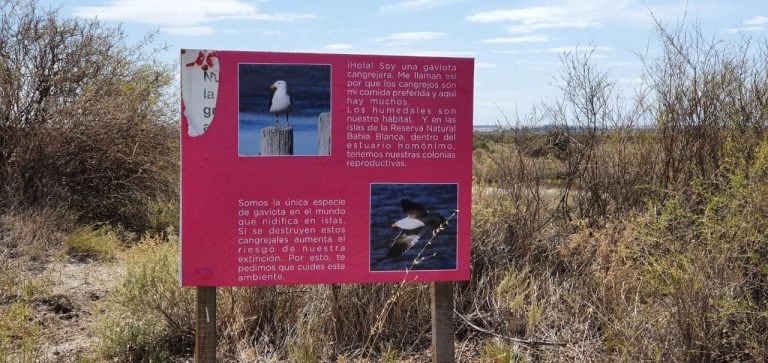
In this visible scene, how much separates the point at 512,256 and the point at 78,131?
605 centimetres

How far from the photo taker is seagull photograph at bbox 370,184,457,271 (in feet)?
11.9

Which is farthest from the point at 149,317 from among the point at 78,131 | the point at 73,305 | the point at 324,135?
the point at 78,131

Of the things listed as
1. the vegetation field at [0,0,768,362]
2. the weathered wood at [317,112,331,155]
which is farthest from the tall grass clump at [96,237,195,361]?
the weathered wood at [317,112,331,155]

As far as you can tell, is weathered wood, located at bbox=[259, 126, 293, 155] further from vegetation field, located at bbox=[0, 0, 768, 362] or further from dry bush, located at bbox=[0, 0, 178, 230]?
dry bush, located at bbox=[0, 0, 178, 230]

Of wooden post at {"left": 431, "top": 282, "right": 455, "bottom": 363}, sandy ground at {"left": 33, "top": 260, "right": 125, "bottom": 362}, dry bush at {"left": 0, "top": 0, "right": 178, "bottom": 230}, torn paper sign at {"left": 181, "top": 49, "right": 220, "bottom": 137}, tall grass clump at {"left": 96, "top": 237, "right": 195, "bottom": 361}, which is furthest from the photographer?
dry bush at {"left": 0, "top": 0, "right": 178, "bottom": 230}

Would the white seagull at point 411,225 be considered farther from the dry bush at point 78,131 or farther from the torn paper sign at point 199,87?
the dry bush at point 78,131

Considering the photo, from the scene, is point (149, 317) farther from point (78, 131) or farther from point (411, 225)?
point (78, 131)

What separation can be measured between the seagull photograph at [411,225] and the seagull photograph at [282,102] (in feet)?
1.51

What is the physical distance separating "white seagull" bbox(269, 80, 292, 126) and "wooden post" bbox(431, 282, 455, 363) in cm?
120

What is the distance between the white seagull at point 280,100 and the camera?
3494mm

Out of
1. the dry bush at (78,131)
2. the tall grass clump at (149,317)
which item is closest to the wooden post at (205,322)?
the tall grass clump at (149,317)

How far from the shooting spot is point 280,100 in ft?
11.5

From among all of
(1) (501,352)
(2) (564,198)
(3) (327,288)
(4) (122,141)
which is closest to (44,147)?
(4) (122,141)

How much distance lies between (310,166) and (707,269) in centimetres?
227
